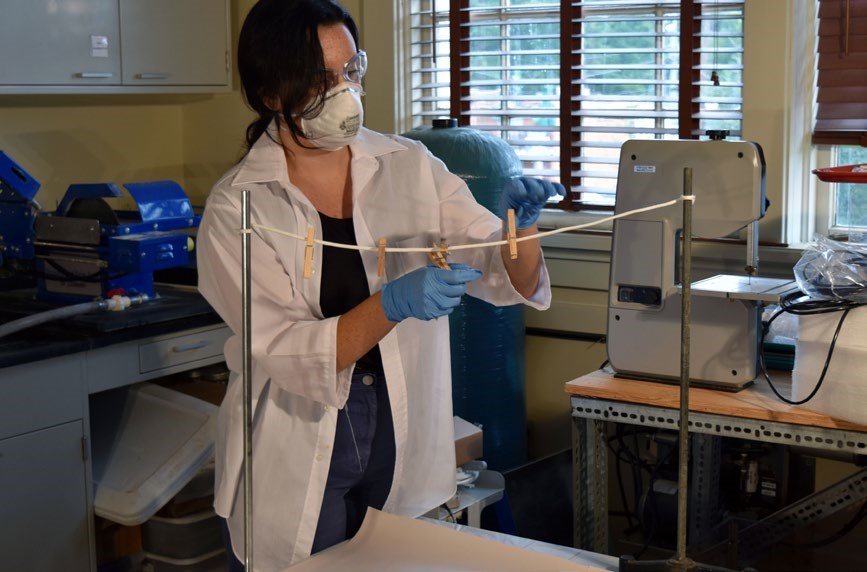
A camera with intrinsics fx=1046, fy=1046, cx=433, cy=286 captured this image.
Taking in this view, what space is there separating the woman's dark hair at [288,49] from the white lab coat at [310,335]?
0.31 ft

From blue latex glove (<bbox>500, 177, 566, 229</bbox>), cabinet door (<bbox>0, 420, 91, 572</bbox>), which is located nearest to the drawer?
cabinet door (<bbox>0, 420, 91, 572</bbox>)

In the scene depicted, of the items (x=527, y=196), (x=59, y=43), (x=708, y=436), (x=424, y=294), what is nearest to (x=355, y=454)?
(x=424, y=294)

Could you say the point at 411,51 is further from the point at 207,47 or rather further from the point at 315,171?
the point at 315,171

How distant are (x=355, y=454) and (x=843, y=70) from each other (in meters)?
1.72

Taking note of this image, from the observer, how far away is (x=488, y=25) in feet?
10.7

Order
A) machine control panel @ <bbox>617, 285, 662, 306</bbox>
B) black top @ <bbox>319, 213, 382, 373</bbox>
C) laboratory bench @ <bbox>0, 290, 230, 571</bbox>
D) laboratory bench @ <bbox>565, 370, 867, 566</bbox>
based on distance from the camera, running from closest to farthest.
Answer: black top @ <bbox>319, 213, 382, 373</bbox> < laboratory bench @ <bbox>565, 370, 867, 566</bbox> < machine control panel @ <bbox>617, 285, 662, 306</bbox> < laboratory bench @ <bbox>0, 290, 230, 571</bbox>

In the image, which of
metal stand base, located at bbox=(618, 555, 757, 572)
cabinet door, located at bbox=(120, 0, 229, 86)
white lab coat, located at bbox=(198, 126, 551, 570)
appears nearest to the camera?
metal stand base, located at bbox=(618, 555, 757, 572)

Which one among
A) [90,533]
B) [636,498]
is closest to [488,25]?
[636,498]

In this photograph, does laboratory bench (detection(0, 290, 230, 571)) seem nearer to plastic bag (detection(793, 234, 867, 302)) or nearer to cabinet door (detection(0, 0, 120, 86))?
cabinet door (detection(0, 0, 120, 86))

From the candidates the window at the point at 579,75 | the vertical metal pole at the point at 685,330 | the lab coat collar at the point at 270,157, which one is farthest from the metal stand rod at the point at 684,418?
the window at the point at 579,75

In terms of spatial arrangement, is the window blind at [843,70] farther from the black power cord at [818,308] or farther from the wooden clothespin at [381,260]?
the wooden clothespin at [381,260]

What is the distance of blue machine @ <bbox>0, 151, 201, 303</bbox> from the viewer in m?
2.78

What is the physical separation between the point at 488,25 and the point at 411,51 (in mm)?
297

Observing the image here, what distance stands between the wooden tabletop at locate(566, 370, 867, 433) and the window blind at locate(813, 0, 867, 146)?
75cm
